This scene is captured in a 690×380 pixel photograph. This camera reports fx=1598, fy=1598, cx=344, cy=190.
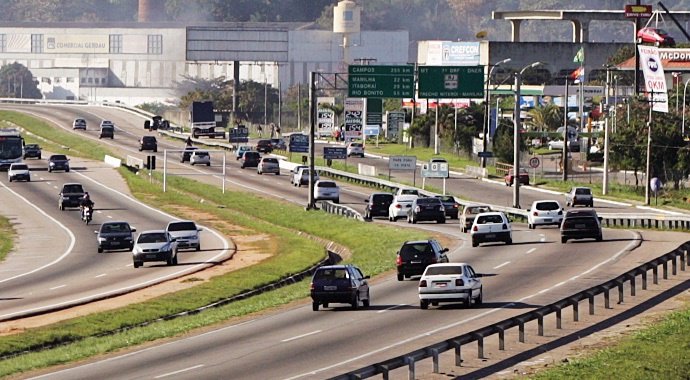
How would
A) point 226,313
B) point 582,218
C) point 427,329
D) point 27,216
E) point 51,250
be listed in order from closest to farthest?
point 427,329 → point 226,313 → point 582,218 → point 51,250 → point 27,216

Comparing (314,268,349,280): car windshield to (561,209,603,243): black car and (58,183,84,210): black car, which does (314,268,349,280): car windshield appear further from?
(58,183,84,210): black car

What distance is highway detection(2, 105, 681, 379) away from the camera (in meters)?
34.5

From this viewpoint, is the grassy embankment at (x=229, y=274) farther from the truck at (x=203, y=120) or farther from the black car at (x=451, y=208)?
the truck at (x=203, y=120)

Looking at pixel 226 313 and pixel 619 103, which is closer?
pixel 226 313

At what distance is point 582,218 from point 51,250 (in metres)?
25.8

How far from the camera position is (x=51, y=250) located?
7556 centimetres

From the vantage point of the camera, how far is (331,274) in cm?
4512

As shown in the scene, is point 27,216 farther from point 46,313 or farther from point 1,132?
point 46,313

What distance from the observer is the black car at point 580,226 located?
213 ft

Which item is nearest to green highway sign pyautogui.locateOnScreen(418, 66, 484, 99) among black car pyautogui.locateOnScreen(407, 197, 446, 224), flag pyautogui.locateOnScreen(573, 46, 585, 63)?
black car pyautogui.locateOnScreen(407, 197, 446, 224)

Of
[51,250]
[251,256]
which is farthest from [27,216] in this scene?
[251,256]

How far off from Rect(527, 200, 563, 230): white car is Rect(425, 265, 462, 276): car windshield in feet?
109

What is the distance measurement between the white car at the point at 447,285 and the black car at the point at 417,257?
8822mm

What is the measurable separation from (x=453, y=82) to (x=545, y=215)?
29060 mm
